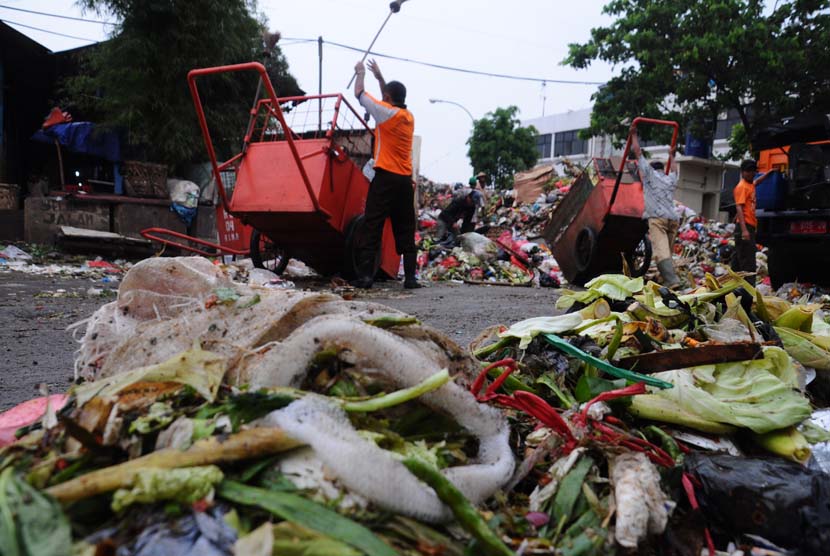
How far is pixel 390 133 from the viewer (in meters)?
5.58

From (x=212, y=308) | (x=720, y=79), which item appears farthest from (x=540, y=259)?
(x=720, y=79)

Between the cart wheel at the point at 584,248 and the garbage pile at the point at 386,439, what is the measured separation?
501 cm

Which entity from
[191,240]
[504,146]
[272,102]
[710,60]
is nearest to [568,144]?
[504,146]

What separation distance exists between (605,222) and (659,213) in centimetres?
69

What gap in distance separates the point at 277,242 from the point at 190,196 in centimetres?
585

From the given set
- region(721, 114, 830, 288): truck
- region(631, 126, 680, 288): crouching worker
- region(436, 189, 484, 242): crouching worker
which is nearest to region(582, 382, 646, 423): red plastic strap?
region(631, 126, 680, 288): crouching worker

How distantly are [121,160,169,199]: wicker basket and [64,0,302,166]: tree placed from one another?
2.14 feet

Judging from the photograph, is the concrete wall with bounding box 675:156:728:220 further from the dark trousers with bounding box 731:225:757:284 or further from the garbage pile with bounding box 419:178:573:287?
the dark trousers with bounding box 731:225:757:284

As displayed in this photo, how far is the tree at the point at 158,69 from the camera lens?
11.0 m

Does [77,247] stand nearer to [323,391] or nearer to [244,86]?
[244,86]

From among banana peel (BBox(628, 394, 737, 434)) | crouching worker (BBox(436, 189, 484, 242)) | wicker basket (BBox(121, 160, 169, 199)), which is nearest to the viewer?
banana peel (BBox(628, 394, 737, 434))

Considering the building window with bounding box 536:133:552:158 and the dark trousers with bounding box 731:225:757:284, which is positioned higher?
the building window with bounding box 536:133:552:158

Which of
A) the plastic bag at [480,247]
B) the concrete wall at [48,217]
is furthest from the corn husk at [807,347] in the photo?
the concrete wall at [48,217]

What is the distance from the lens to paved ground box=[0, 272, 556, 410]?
2428 mm
